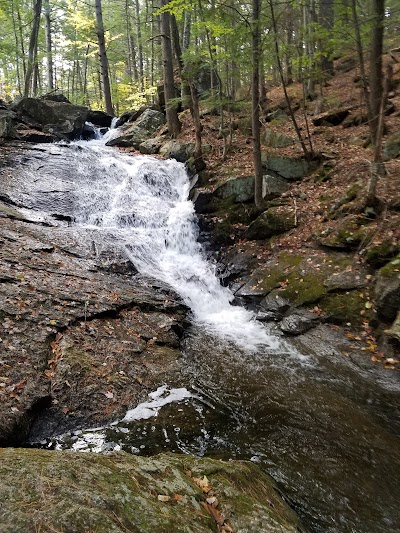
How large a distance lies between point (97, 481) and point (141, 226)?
30.7 ft

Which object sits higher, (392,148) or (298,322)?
(392,148)

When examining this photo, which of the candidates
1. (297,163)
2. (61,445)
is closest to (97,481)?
(61,445)

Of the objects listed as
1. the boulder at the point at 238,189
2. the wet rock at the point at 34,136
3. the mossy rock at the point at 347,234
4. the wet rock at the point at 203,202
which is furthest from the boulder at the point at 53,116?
the mossy rock at the point at 347,234

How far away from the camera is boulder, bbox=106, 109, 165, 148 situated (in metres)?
17.0

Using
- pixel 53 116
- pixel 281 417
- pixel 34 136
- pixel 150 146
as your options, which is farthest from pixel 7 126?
pixel 281 417

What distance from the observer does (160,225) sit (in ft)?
37.6

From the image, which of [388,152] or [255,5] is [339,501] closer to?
[388,152]

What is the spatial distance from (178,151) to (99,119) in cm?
808

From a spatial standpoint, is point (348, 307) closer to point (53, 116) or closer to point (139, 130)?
point (139, 130)

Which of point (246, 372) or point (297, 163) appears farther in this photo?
point (297, 163)

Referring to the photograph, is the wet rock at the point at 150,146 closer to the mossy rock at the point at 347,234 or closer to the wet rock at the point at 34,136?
the wet rock at the point at 34,136

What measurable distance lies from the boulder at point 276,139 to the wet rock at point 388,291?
6869mm

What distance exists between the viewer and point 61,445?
13.9 ft

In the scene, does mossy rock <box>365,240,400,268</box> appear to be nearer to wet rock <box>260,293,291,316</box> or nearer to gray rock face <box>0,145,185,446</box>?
wet rock <box>260,293,291,316</box>
